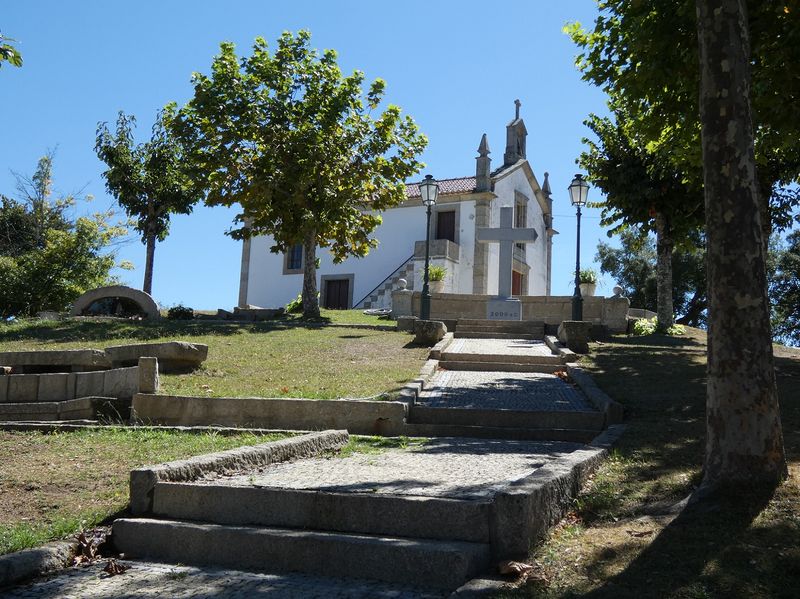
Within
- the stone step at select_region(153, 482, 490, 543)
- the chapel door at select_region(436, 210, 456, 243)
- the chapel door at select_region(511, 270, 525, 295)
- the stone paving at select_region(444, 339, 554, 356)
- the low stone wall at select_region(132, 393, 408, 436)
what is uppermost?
the chapel door at select_region(436, 210, 456, 243)

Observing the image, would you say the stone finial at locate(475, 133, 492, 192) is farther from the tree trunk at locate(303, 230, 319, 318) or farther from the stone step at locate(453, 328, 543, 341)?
the stone step at locate(453, 328, 543, 341)

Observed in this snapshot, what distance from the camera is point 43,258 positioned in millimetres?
25359

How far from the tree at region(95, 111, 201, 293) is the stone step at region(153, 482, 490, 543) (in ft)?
84.6

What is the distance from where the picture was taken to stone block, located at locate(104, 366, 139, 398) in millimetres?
8438

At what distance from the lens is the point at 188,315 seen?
22.2m

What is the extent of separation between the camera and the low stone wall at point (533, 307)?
21.3 m

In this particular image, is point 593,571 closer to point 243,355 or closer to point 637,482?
point 637,482

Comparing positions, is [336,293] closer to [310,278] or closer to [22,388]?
[310,278]

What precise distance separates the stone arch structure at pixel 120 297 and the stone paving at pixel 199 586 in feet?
55.1

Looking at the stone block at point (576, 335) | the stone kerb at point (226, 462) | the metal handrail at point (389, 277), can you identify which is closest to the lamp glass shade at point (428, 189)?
the stone block at point (576, 335)

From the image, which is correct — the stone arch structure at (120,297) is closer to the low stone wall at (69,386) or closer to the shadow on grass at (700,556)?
the low stone wall at (69,386)

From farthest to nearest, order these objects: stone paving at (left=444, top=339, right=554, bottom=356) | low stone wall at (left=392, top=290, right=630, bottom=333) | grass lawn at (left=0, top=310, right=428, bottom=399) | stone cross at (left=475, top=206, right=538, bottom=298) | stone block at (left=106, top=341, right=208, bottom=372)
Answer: low stone wall at (left=392, top=290, right=630, bottom=333), stone cross at (left=475, top=206, right=538, bottom=298), stone paving at (left=444, top=339, right=554, bottom=356), grass lawn at (left=0, top=310, right=428, bottom=399), stone block at (left=106, top=341, right=208, bottom=372)

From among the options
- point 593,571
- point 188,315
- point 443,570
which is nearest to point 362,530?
point 443,570

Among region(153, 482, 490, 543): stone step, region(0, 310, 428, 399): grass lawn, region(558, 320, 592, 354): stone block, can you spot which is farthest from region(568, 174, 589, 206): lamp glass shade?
region(153, 482, 490, 543): stone step
